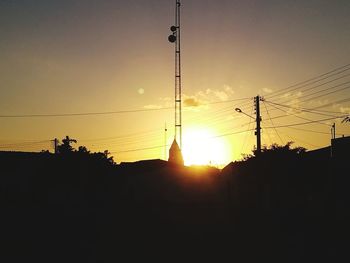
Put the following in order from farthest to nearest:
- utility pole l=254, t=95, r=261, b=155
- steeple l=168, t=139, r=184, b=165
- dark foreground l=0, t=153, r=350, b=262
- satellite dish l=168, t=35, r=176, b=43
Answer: steeple l=168, t=139, r=184, b=165
satellite dish l=168, t=35, r=176, b=43
utility pole l=254, t=95, r=261, b=155
dark foreground l=0, t=153, r=350, b=262

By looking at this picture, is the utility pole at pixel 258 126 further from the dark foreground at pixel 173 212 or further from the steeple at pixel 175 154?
the steeple at pixel 175 154

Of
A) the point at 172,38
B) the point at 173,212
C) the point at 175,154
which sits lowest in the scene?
the point at 173,212

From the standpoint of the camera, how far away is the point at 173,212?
108 feet

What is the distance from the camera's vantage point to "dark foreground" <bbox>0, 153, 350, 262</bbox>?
16388 mm

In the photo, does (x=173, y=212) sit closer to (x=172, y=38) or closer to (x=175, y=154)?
(x=172, y=38)

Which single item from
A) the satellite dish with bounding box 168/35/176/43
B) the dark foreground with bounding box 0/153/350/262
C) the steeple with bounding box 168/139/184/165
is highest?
the satellite dish with bounding box 168/35/176/43

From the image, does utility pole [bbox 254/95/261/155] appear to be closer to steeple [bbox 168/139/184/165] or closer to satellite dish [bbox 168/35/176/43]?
satellite dish [bbox 168/35/176/43]

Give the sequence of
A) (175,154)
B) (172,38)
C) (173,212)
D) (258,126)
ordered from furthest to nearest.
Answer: (175,154)
(172,38)
(258,126)
(173,212)

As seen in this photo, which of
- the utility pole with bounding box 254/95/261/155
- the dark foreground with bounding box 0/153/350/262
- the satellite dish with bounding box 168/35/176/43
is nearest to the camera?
the dark foreground with bounding box 0/153/350/262

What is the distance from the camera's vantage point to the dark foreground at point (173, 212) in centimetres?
1639

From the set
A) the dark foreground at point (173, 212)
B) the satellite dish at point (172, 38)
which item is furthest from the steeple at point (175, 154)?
the satellite dish at point (172, 38)

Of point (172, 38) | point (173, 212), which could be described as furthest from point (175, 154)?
point (173, 212)

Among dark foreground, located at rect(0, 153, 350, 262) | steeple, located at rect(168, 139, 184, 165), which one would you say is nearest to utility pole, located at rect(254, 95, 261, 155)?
dark foreground, located at rect(0, 153, 350, 262)

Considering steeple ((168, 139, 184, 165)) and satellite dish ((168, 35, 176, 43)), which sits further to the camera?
steeple ((168, 139, 184, 165))
